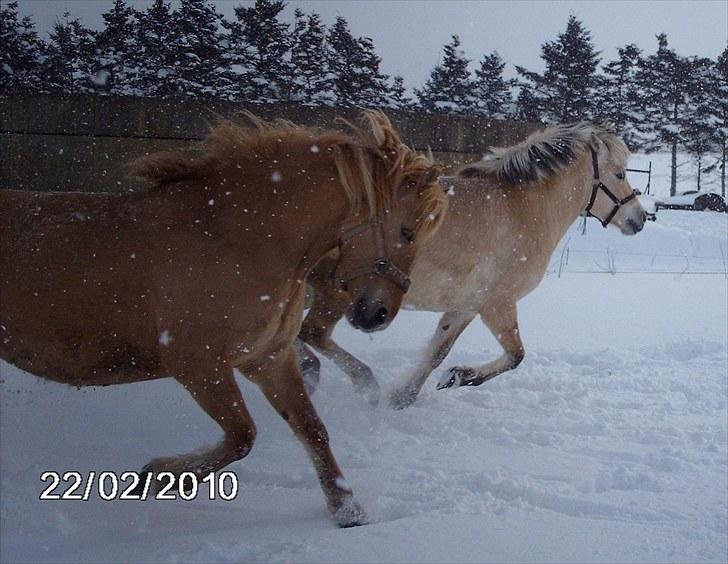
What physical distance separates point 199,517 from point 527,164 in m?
3.28

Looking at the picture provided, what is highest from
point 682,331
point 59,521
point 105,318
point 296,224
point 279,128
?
point 279,128

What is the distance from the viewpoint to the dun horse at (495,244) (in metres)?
4.39

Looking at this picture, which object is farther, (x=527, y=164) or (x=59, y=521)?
(x=527, y=164)

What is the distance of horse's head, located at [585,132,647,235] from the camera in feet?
16.6

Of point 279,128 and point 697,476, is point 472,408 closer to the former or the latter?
point 697,476

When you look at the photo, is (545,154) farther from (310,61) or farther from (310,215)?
(310,215)

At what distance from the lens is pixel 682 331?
6.59 meters

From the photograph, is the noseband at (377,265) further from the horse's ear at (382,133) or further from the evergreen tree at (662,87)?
the evergreen tree at (662,87)

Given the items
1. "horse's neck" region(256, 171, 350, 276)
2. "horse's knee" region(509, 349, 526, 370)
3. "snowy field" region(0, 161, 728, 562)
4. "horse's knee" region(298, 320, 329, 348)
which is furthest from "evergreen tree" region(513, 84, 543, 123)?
"horse's neck" region(256, 171, 350, 276)

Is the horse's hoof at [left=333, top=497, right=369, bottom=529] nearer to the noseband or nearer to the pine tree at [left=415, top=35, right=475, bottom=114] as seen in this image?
the noseband

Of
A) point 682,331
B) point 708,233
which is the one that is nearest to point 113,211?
point 682,331

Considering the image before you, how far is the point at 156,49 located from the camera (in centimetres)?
406

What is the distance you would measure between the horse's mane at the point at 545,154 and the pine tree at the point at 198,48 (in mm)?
1792

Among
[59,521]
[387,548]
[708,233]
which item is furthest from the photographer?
[708,233]
